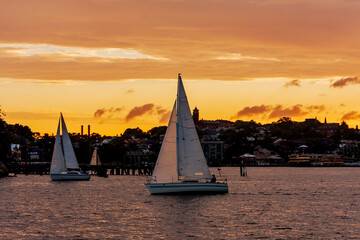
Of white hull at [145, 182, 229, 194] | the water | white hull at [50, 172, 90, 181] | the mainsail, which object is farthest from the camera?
white hull at [50, 172, 90, 181]

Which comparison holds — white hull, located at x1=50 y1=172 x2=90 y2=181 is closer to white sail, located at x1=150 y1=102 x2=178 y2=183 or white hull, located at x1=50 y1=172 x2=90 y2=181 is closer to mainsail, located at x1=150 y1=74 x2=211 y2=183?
white sail, located at x1=150 y1=102 x2=178 y2=183

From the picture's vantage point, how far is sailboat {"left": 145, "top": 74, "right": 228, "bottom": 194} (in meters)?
70.4

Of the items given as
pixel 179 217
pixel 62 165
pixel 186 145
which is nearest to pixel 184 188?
pixel 186 145

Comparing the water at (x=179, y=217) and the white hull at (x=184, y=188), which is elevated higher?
the white hull at (x=184, y=188)

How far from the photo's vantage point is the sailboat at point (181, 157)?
7038 centimetres

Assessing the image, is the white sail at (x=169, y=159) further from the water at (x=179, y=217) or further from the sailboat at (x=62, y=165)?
the sailboat at (x=62, y=165)

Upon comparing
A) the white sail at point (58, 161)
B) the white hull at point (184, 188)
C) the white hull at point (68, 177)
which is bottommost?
the white hull at point (184, 188)

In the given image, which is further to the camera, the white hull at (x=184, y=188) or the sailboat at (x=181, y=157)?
the sailboat at (x=181, y=157)

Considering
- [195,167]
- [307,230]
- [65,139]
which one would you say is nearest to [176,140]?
[195,167]

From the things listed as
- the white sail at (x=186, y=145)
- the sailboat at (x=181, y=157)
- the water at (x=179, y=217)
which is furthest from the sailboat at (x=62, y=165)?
the white sail at (x=186, y=145)

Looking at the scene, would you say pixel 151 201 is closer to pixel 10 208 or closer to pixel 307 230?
pixel 10 208

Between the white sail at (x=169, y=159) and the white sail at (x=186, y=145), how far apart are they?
534 millimetres

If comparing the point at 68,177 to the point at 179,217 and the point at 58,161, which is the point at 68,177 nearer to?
the point at 58,161

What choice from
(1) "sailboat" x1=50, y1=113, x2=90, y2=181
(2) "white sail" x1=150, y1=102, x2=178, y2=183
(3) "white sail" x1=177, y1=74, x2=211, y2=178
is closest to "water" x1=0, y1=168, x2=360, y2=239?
(2) "white sail" x1=150, y1=102, x2=178, y2=183
